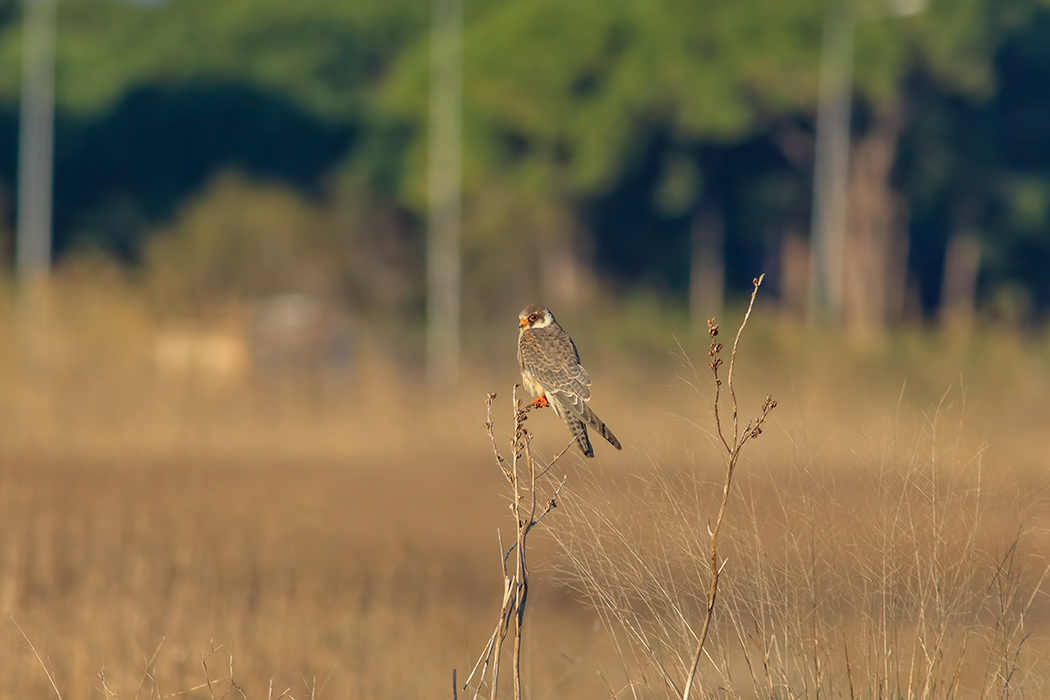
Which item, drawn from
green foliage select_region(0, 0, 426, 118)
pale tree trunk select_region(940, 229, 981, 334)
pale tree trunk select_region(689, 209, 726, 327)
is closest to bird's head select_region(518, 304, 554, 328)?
pale tree trunk select_region(940, 229, 981, 334)

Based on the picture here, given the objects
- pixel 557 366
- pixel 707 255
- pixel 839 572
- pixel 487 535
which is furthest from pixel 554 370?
pixel 707 255

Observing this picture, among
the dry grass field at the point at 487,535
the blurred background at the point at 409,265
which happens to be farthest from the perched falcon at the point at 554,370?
the blurred background at the point at 409,265

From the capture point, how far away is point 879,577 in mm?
3732

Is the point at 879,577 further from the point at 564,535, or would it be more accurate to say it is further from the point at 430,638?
the point at 430,638

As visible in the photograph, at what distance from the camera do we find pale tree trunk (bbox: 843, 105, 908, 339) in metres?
Result: 26.2

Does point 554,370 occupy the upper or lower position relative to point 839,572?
upper

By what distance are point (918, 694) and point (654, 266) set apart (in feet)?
90.9

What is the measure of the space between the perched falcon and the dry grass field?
0.17 meters

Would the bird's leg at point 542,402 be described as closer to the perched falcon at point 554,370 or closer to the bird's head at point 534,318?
the perched falcon at point 554,370

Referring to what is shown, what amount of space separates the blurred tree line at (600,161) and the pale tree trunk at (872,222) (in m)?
0.05

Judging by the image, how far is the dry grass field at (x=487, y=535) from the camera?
12.0 feet

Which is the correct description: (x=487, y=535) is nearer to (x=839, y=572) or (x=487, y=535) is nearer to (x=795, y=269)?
(x=839, y=572)

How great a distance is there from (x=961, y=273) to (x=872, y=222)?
Answer: 3524mm

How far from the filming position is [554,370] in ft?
13.1
